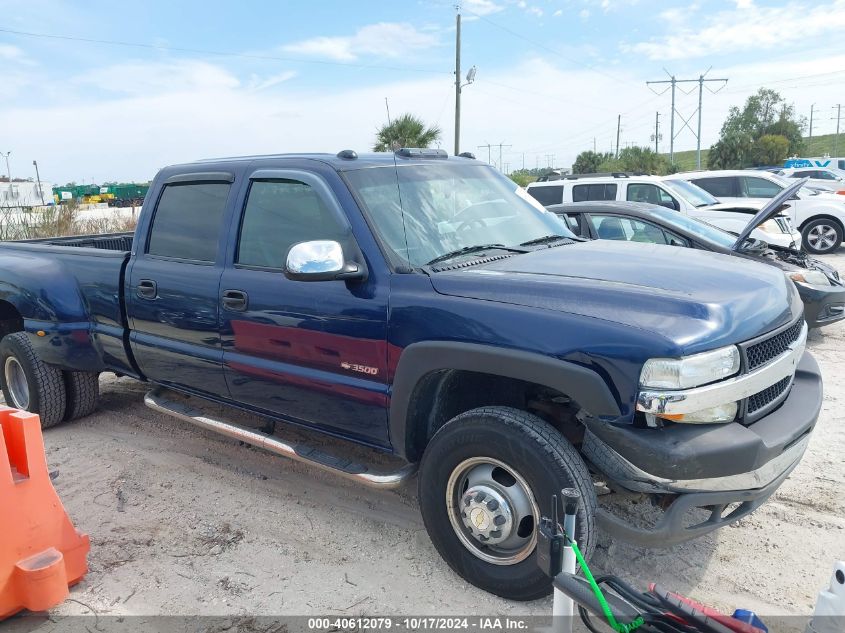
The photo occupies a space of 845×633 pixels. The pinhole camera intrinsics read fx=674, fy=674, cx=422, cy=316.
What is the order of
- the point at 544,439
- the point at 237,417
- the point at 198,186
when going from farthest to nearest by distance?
1. the point at 237,417
2. the point at 198,186
3. the point at 544,439

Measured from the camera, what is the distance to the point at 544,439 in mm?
2623

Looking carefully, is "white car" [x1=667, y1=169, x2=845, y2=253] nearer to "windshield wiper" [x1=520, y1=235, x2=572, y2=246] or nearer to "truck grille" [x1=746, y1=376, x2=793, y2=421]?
"windshield wiper" [x1=520, y1=235, x2=572, y2=246]

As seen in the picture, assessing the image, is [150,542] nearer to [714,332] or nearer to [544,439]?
[544,439]

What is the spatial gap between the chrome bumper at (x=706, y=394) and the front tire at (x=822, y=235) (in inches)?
502

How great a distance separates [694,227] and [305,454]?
548 cm

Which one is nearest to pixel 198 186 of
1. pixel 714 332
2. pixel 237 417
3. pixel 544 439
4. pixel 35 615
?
pixel 237 417

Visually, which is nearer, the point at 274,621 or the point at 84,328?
the point at 274,621

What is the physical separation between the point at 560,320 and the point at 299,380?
1497 millimetres

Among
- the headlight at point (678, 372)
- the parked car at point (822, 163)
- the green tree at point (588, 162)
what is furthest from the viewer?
the green tree at point (588, 162)

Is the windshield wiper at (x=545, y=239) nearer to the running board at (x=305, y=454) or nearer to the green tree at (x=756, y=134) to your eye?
the running board at (x=305, y=454)

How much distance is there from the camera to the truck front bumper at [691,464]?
7.88 feet

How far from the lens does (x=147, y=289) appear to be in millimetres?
4191

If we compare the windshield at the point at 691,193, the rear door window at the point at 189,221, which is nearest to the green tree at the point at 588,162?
the windshield at the point at 691,193

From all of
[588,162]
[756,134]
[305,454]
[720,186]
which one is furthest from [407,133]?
[756,134]
